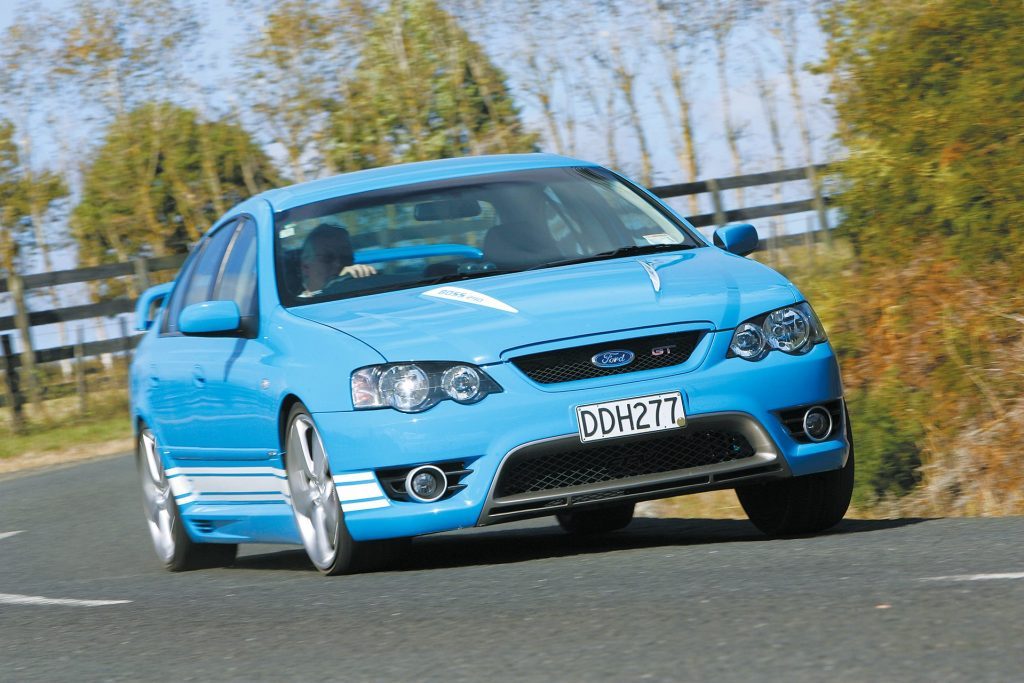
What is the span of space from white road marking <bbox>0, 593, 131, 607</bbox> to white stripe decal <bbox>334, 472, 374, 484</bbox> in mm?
978

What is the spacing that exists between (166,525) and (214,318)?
1700 millimetres

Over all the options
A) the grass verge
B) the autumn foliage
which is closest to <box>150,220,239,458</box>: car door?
the autumn foliage

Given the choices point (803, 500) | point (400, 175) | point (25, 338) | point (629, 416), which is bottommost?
point (25, 338)

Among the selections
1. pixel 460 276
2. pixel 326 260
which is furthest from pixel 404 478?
pixel 326 260

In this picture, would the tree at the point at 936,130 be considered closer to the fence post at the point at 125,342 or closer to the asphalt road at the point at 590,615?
the asphalt road at the point at 590,615

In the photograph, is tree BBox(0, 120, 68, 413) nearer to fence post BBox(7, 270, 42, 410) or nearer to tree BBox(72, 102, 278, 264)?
tree BBox(72, 102, 278, 264)

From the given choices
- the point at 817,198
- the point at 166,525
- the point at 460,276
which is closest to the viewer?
the point at 460,276

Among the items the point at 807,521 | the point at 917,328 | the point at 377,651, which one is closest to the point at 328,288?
the point at 807,521

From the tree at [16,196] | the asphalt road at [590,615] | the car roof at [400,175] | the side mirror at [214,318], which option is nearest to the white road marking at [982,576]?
the asphalt road at [590,615]

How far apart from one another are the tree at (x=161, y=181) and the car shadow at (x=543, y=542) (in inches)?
579

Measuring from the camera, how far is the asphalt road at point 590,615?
13.5 feet

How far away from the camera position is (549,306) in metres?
6.21

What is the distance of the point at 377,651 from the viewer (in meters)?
4.69

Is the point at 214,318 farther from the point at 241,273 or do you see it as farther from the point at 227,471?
the point at 227,471
